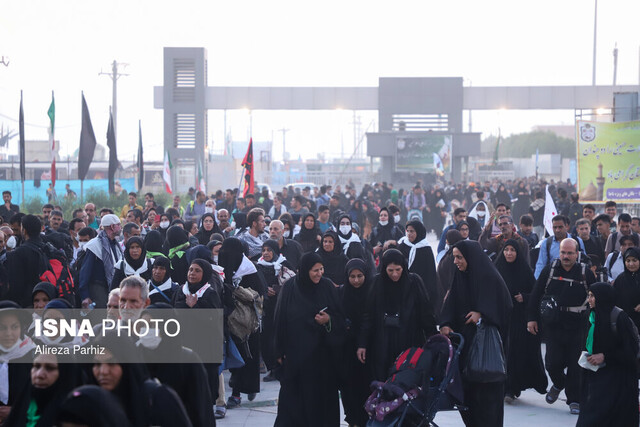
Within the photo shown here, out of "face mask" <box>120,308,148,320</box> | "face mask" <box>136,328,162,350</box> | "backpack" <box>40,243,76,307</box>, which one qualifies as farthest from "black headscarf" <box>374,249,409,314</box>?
"backpack" <box>40,243,76,307</box>

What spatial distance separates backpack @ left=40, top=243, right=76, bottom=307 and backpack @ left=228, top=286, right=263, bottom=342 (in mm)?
1405

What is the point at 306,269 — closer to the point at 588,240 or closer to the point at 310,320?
the point at 310,320

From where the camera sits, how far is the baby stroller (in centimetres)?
552

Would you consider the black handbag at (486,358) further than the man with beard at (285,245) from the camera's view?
No

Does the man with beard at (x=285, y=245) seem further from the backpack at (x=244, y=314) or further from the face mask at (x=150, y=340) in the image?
the face mask at (x=150, y=340)

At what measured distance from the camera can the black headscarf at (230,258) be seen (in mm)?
7809

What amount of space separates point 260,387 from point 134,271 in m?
1.89

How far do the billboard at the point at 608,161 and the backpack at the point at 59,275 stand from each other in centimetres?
1072

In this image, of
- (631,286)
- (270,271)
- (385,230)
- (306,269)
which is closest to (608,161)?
(385,230)

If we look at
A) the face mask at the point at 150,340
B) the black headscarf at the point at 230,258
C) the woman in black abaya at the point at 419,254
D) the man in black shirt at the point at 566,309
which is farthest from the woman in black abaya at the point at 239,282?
the face mask at the point at 150,340

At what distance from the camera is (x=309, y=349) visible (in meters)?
6.37

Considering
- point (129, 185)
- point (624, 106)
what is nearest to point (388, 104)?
point (129, 185)

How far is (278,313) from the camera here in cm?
647

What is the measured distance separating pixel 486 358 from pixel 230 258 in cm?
273
